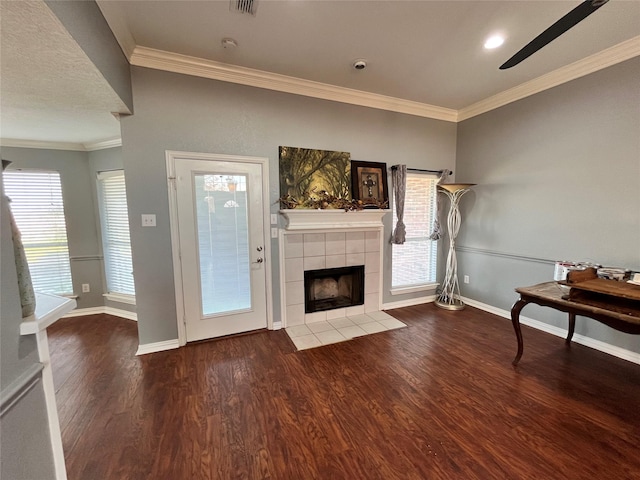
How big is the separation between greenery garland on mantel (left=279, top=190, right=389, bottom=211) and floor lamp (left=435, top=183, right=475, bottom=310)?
4.58 feet

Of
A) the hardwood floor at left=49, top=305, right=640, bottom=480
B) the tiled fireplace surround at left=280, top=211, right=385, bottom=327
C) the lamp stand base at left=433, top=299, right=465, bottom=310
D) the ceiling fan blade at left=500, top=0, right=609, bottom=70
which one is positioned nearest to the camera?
the ceiling fan blade at left=500, top=0, right=609, bottom=70

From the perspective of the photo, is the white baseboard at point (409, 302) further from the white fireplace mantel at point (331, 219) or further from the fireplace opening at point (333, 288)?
the white fireplace mantel at point (331, 219)

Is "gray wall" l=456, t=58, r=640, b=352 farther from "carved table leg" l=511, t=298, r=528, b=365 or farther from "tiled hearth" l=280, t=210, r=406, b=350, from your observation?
"tiled hearth" l=280, t=210, r=406, b=350

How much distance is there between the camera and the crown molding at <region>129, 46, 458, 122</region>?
2.41 metres

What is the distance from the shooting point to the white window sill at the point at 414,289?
12.4 feet

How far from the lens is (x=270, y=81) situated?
282cm

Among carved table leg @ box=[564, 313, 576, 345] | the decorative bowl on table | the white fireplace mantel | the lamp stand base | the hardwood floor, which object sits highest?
the white fireplace mantel

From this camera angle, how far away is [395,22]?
204cm

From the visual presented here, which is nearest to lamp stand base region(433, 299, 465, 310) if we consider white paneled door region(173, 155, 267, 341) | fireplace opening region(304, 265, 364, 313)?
fireplace opening region(304, 265, 364, 313)

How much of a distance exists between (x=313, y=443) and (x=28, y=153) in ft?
15.6

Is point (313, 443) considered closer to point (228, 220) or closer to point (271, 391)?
point (271, 391)

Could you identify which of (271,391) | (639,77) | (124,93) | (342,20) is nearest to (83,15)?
(124,93)

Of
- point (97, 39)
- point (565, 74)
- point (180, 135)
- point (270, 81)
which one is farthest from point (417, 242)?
point (97, 39)

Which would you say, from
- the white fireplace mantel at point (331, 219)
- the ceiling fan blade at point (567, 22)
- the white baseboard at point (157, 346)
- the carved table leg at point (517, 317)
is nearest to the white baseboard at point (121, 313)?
the white baseboard at point (157, 346)
